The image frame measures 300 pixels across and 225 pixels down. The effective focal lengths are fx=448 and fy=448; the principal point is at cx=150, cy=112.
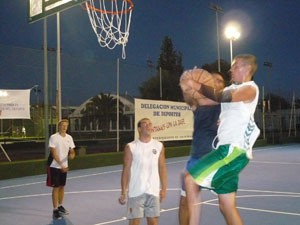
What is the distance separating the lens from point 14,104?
14.1 metres

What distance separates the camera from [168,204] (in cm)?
798

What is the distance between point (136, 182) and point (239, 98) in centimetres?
178

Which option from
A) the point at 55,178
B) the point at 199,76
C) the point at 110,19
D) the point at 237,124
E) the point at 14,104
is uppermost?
the point at 110,19

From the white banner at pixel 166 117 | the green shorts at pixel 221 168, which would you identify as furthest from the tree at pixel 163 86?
the green shorts at pixel 221 168

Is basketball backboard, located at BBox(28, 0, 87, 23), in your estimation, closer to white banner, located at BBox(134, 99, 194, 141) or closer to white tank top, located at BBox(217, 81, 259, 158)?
white tank top, located at BBox(217, 81, 259, 158)

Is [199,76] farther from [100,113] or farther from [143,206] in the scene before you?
[100,113]

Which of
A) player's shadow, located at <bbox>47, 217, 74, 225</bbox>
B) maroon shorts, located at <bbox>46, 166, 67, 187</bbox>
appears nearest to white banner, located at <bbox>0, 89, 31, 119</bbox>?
maroon shorts, located at <bbox>46, 166, 67, 187</bbox>

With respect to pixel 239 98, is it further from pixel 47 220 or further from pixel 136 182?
pixel 47 220

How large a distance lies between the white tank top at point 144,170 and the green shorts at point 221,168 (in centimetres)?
129

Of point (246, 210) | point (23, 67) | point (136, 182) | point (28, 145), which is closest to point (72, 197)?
point (246, 210)

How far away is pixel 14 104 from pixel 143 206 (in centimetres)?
1042

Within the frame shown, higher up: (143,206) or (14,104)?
(14,104)

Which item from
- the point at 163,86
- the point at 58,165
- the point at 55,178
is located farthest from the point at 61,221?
the point at 163,86

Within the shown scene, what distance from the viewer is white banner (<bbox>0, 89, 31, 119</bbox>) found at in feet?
45.6
